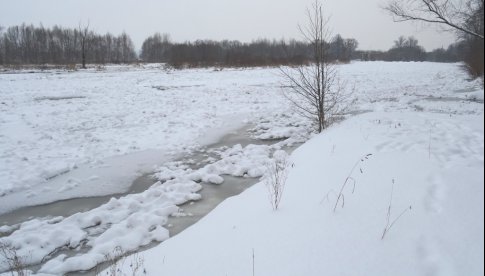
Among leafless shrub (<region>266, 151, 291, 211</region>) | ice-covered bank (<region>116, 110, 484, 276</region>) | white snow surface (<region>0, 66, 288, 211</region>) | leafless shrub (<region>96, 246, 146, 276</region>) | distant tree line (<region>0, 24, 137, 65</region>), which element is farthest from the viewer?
distant tree line (<region>0, 24, 137, 65</region>)

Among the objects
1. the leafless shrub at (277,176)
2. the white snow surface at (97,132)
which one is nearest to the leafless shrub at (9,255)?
the white snow surface at (97,132)

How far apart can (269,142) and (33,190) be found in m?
5.82

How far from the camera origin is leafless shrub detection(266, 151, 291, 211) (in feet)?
14.2

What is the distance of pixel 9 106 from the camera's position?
13.7m

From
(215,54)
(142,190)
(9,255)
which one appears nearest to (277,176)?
(142,190)

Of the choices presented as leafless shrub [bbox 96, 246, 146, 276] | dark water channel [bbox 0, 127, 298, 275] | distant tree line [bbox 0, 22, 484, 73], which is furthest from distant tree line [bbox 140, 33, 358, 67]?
leafless shrub [bbox 96, 246, 146, 276]

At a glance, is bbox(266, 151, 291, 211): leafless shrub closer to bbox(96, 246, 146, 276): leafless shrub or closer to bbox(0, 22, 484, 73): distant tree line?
bbox(96, 246, 146, 276): leafless shrub

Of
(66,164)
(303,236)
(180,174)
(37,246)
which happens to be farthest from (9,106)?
(303,236)

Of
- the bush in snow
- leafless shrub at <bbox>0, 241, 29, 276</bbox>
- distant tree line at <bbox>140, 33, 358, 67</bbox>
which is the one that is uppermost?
distant tree line at <bbox>140, 33, 358, 67</bbox>

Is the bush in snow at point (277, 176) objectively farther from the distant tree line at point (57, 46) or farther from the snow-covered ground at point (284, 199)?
the distant tree line at point (57, 46)

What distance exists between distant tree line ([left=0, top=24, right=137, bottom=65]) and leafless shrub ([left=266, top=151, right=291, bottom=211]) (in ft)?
199

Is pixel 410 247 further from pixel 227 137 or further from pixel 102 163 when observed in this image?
pixel 227 137

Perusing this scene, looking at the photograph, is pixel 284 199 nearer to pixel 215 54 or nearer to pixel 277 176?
pixel 277 176

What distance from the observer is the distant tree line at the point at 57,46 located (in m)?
65.0
